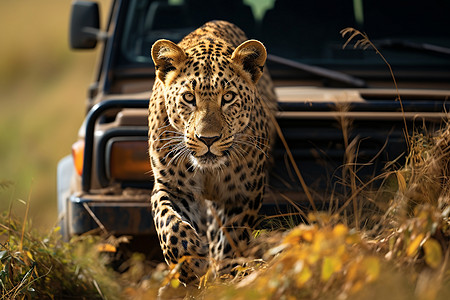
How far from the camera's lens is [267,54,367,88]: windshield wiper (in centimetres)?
406

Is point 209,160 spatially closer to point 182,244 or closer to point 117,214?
point 182,244

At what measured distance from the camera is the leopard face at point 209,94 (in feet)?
8.92

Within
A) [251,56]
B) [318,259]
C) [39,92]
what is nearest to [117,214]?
[251,56]

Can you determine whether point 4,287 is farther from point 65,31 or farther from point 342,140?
point 65,31

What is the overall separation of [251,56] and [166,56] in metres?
0.33

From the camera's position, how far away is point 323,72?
13.5 ft

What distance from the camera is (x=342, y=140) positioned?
3473 mm

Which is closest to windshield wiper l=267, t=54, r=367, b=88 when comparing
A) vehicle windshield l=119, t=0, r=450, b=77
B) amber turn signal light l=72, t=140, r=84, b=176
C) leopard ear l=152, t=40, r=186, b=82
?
vehicle windshield l=119, t=0, r=450, b=77

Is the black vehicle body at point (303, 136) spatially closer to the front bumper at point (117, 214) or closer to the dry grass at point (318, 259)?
the front bumper at point (117, 214)

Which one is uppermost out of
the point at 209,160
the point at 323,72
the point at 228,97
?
the point at 228,97

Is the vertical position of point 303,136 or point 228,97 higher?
point 228,97

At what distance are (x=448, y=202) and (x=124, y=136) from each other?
5.07 ft

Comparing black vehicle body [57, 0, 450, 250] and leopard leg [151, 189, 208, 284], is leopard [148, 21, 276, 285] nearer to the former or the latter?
leopard leg [151, 189, 208, 284]

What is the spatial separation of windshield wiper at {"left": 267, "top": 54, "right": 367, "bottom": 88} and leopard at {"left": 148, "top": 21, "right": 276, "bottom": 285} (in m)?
0.95
